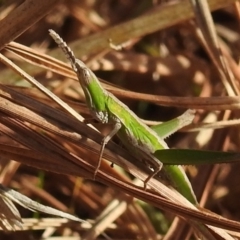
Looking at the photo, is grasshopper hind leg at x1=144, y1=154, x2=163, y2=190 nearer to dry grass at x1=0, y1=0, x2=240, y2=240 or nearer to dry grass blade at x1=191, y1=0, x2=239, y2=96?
dry grass at x1=0, y1=0, x2=240, y2=240

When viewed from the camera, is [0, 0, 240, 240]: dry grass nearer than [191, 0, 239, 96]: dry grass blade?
Yes

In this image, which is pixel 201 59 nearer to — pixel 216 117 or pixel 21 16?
pixel 216 117

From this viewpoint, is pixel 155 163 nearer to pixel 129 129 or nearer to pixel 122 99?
pixel 129 129

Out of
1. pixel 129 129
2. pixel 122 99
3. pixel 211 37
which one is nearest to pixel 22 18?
pixel 129 129

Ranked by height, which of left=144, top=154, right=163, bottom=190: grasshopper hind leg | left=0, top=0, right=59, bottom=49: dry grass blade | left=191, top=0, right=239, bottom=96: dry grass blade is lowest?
left=144, top=154, right=163, bottom=190: grasshopper hind leg

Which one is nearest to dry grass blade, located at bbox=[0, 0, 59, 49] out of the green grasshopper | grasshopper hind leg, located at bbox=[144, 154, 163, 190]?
the green grasshopper

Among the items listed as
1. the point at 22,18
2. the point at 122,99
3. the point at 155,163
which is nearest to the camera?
the point at 22,18

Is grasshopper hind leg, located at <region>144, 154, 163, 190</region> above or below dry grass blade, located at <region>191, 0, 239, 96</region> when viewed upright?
below

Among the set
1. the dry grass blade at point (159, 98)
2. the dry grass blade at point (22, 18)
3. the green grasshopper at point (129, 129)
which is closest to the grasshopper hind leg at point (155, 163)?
the green grasshopper at point (129, 129)
